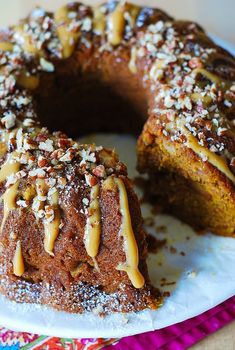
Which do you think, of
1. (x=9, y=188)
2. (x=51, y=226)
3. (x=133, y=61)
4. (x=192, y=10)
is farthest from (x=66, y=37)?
(x=192, y=10)

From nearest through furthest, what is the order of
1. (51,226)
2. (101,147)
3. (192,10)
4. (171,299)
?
(51,226)
(171,299)
(101,147)
(192,10)

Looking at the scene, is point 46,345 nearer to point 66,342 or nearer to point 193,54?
point 66,342

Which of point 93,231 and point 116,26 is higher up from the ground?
point 116,26

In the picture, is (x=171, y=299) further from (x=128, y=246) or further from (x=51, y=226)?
(x=51, y=226)

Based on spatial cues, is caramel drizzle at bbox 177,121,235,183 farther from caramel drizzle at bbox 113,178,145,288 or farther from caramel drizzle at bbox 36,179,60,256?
caramel drizzle at bbox 36,179,60,256

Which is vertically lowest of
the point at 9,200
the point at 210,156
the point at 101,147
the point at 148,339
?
the point at 148,339

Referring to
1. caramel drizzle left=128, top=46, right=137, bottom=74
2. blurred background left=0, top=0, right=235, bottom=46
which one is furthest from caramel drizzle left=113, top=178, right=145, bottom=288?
blurred background left=0, top=0, right=235, bottom=46
